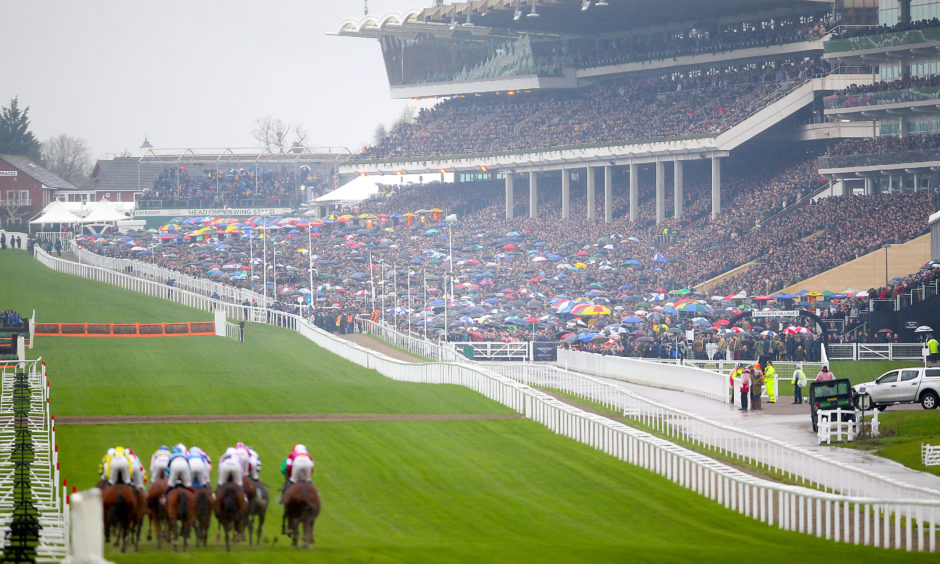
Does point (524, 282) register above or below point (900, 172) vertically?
below

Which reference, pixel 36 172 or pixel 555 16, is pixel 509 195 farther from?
pixel 36 172

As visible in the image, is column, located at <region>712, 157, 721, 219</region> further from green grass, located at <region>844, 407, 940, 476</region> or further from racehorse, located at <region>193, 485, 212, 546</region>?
racehorse, located at <region>193, 485, 212, 546</region>

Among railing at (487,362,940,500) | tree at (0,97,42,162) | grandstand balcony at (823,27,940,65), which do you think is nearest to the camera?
railing at (487,362,940,500)

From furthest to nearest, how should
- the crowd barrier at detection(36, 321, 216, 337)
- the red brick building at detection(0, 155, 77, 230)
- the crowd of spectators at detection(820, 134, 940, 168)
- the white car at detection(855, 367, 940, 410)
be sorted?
the red brick building at detection(0, 155, 77, 230)
the crowd of spectators at detection(820, 134, 940, 168)
the crowd barrier at detection(36, 321, 216, 337)
the white car at detection(855, 367, 940, 410)

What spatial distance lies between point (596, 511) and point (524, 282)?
40.0 meters

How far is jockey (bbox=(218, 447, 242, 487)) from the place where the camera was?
53.5ft

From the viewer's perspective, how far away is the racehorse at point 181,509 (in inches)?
630

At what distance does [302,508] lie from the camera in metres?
16.2

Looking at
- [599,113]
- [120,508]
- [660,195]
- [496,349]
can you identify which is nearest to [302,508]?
[120,508]

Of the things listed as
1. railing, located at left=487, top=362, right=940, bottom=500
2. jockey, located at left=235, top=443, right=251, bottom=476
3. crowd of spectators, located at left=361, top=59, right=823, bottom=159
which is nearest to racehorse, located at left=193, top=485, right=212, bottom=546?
jockey, located at left=235, top=443, right=251, bottom=476

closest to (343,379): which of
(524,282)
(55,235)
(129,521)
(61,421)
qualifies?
(61,421)

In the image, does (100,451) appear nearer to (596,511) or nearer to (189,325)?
(596,511)

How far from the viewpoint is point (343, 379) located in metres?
41.0

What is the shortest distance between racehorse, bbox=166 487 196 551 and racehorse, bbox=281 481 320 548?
1.12 m
